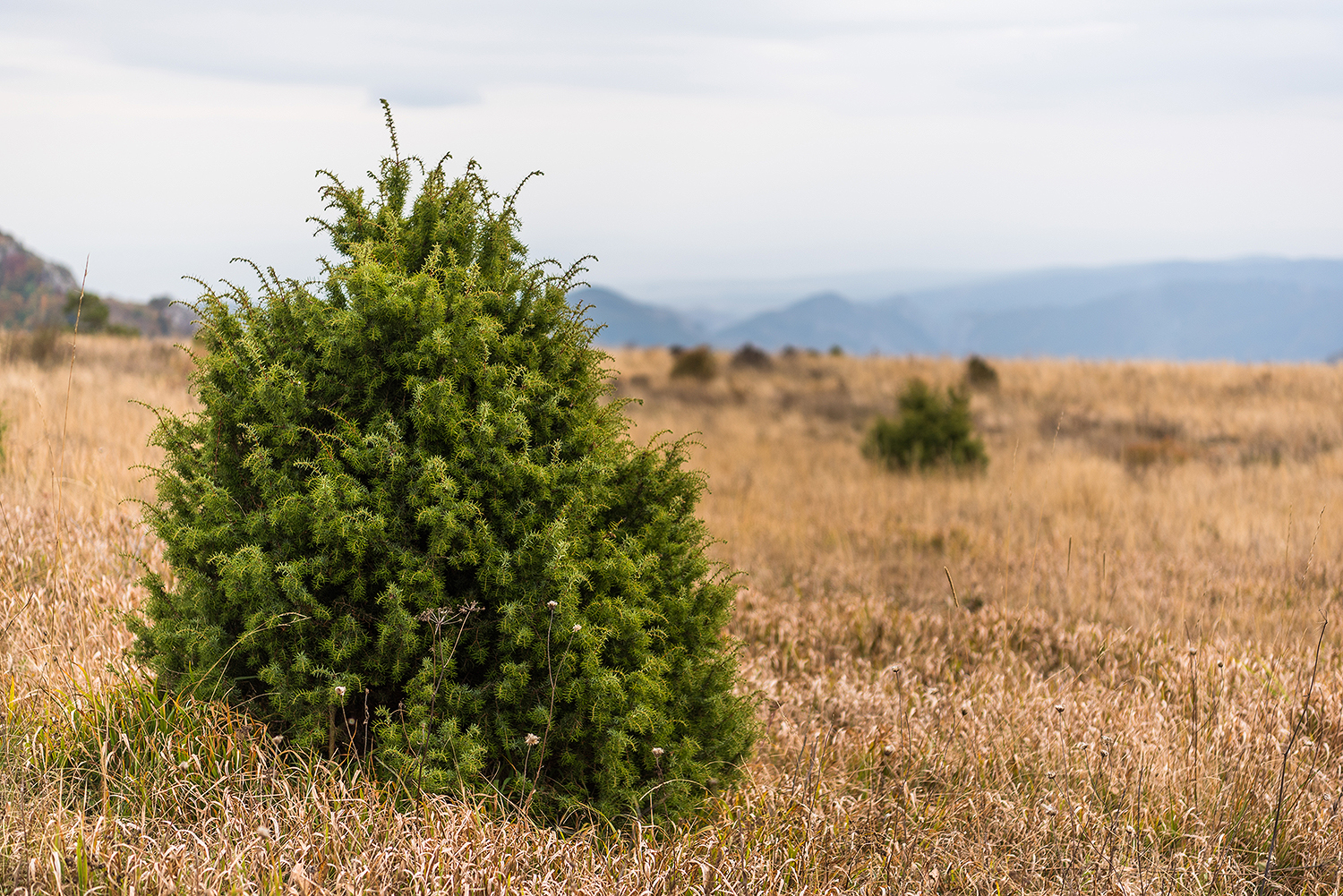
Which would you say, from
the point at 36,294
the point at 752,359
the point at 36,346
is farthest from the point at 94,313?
the point at 36,294

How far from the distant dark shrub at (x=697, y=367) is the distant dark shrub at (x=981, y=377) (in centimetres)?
685

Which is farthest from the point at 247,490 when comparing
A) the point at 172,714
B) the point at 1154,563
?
the point at 1154,563

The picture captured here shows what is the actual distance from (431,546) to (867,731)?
2394 mm

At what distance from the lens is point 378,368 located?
2.80 metres

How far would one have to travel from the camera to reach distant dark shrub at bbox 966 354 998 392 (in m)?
22.2

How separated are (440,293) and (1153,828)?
3.20 m

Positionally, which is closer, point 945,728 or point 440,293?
point 440,293

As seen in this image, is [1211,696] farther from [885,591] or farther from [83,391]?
[83,391]

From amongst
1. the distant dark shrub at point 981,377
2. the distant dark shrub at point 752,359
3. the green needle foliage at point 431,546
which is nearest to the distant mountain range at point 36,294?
the distant dark shrub at point 752,359

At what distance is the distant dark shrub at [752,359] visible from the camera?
27.1m

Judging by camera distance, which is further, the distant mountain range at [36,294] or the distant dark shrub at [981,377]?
the distant mountain range at [36,294]

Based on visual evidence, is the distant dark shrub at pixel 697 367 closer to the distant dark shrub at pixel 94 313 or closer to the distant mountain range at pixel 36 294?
the distant dark shrub at pixel 94 313

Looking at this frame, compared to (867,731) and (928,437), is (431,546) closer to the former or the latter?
(867,731)

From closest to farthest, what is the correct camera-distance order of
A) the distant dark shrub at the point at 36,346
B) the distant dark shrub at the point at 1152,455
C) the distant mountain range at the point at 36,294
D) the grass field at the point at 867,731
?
the grass field at the point at 867,731
the distant dark shrub at the point at 1152,455
the distant dark shrub at the point at 36,346
the distant mountain range at the point at 36,294
